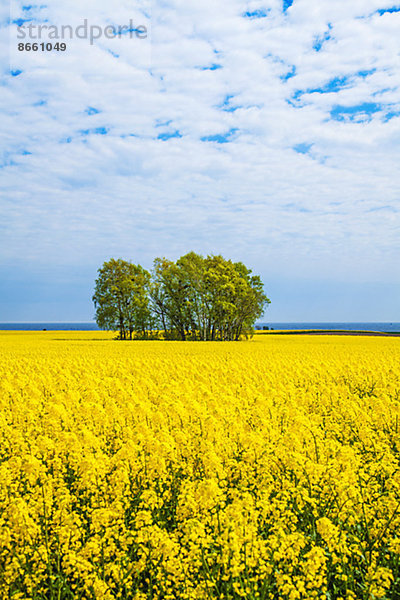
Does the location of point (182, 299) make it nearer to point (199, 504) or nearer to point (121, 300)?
point (121, 300)

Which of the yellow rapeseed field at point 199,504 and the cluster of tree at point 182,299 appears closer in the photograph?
the yellow rapeseed field at point 199,504

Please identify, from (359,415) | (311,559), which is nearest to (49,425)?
(311,559)

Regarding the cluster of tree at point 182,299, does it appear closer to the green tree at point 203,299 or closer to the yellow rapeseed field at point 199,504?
the green tree at point 203,299

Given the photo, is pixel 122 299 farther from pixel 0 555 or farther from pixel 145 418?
pixel 0 555

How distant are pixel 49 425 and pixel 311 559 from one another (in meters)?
5.25

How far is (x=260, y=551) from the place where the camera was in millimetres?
3684

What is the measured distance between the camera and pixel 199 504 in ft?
14.2

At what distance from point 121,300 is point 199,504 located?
164ft

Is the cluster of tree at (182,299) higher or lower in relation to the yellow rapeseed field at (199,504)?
higher

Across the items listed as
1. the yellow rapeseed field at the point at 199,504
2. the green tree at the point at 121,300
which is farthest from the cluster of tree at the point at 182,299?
the yellow rapeseed field at the point at 199,504

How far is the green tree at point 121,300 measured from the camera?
52781 millimetres

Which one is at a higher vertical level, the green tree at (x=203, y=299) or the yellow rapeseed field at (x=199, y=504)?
the green tree at (x=203, y=299)

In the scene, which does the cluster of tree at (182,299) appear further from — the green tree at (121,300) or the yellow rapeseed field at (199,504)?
the yellow rapeseed field at (199,504)

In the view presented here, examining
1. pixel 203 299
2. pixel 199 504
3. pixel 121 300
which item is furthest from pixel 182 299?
pixel 199 504
